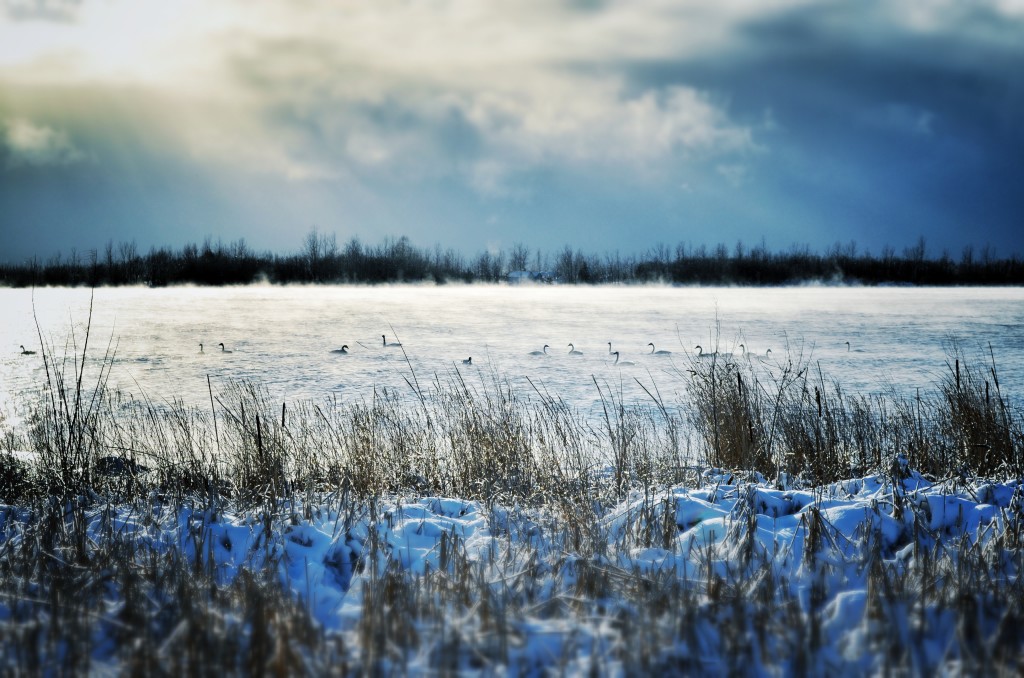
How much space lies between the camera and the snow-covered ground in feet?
7.15

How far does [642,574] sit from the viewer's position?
2834 millimetres

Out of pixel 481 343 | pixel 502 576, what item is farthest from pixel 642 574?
pixel 481 343

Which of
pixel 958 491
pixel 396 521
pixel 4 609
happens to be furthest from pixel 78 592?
pixel 958 491

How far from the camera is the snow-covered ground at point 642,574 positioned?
85.8 inches

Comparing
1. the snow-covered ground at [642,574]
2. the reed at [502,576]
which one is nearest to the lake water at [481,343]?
the reed at [502,576]

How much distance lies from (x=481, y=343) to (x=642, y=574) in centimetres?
1339

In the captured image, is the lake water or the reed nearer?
the reed

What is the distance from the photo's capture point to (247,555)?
3.23 m

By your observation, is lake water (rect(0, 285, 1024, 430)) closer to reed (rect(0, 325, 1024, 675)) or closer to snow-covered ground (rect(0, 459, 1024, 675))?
reed (rect(0, 325, 1024, 675))

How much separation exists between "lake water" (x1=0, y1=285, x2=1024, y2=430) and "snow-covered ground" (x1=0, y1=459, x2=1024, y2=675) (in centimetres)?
259

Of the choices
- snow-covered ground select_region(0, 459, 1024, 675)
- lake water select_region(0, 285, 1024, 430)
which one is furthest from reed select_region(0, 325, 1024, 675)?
→ lake water select_region(0, 285, 1024, 430)

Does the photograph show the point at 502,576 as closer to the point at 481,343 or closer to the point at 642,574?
the point at 642,574

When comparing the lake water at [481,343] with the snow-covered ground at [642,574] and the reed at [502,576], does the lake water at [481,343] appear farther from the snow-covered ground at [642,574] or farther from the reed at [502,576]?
the snow-covered ground at [642,574]

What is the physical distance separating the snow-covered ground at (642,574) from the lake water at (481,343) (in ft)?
8.49
